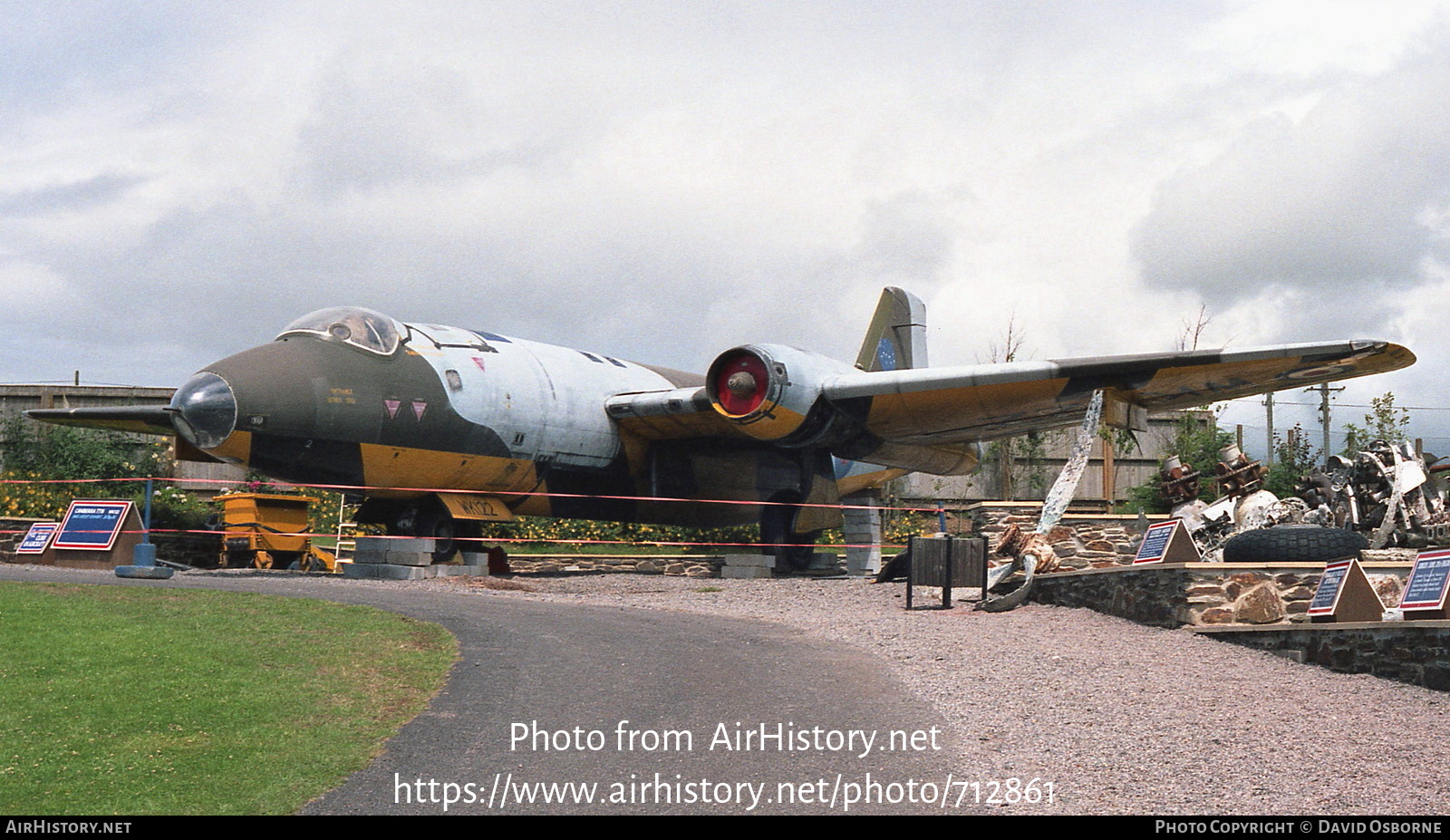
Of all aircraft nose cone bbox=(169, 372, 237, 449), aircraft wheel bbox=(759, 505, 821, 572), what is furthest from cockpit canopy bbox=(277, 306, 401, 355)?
aircraft wheel bbox=(759, 505, 821, 572)

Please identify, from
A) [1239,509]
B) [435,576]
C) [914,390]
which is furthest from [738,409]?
[1239,509]

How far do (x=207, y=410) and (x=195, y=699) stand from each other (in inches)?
328

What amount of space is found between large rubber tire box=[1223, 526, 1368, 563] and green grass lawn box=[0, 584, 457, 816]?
8145 mm

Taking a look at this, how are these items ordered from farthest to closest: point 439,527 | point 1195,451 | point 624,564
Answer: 1. point 1195,451
2. point 624,564
3. point 439,527

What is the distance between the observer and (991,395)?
1772cm

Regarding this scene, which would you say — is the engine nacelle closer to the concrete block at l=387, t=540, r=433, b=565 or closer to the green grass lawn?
the concrete block at l=387, t=540, r=433, b=565

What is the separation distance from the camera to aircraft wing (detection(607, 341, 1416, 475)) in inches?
592

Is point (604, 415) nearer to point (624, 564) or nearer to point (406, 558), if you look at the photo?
point (406, 558)

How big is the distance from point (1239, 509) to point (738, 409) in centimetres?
694

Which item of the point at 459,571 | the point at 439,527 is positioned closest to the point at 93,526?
the point at 439,527

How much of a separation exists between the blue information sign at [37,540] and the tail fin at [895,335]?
1449 centimetres

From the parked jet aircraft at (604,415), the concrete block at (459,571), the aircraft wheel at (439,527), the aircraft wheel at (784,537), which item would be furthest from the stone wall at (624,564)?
the aircraft wheel at (439,527)

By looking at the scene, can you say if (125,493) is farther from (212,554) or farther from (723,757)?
(723,757)

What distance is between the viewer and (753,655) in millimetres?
9344
